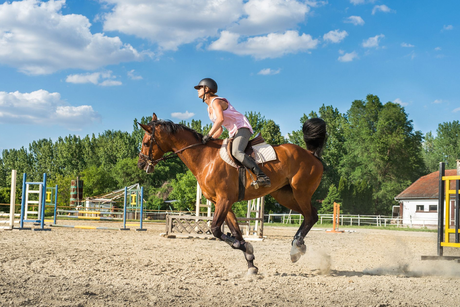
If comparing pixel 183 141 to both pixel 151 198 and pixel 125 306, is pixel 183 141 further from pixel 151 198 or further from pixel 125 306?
pixel 151 198

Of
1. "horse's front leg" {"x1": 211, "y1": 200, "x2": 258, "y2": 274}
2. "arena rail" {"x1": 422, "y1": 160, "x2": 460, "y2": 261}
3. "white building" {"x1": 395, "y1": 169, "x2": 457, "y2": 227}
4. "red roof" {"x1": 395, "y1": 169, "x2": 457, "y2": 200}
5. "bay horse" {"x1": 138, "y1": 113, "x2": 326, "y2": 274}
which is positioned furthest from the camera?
"red roof" {"x1": 395, "y1": 169, "x2": 457, "y2": 200}

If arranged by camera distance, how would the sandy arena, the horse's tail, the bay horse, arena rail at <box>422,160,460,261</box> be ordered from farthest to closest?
1. arena rail at <box>422,160,460,261</box>
2. the horse's tail
3. the bay horse
4. the sandy arena

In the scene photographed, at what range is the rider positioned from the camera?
5.84 metres

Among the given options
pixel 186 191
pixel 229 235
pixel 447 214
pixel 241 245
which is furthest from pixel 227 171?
pixel 186 191

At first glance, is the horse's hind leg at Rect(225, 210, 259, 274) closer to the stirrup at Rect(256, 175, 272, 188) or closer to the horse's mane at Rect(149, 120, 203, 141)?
the stirrup at Rect(256, 175, 272, 188)

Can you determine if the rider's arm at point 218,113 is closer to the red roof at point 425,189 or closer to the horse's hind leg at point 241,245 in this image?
the horse's hind leg at point 241,245

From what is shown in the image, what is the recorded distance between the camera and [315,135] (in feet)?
22.2

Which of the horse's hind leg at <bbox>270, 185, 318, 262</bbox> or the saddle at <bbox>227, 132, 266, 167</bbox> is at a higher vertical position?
the saddle at <bbox>227, 132, 266, 167</bbox>

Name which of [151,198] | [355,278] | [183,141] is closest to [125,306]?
[183,141]

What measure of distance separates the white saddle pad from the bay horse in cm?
7

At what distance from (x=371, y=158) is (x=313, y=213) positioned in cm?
5127

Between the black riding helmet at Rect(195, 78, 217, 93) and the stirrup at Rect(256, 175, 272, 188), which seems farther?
the black riding helmet at Rect(195, 78, 217, 93)

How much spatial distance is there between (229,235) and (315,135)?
2.18 m

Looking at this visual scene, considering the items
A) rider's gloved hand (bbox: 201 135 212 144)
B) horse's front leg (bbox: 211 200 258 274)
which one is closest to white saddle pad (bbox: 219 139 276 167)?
rider's gloved hand (bbox: 201 135 212 144)
